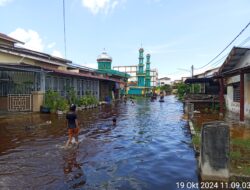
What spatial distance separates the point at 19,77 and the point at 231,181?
67.9 feet

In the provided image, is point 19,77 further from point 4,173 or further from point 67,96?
point 4,173

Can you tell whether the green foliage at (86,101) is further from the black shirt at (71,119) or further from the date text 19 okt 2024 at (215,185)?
the date text 19 okt 2024 at (215,185)

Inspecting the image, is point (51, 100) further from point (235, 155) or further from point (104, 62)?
point (104, 62)

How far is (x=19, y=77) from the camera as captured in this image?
23.3 m

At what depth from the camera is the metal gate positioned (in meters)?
22.8

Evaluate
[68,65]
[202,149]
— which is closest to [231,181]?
[202,149]

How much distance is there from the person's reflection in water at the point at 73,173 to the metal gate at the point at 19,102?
1533 cm

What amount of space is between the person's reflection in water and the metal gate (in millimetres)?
15330

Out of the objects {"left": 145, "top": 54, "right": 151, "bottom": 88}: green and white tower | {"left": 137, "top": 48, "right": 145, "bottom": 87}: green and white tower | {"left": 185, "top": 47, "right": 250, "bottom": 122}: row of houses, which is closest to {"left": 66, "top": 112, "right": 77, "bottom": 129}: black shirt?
{"left": 185, "top": 47, "right": 250, "bottom": 122}: row of houses

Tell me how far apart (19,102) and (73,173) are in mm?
17372

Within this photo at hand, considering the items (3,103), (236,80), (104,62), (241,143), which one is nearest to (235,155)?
(241,143)

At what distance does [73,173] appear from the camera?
24.5ft

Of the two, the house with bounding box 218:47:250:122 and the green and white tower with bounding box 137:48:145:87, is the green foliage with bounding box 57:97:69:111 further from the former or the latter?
the green and white tower with bounding box 137:48:145:87

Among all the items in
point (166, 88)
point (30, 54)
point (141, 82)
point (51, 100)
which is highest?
point (30, 54)
